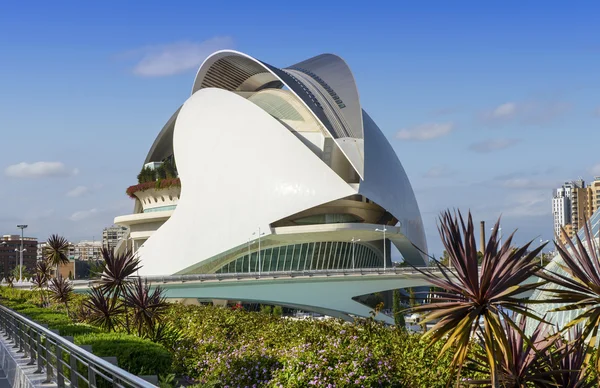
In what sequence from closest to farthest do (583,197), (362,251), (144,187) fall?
1. (362,251)
2. (144,187)
3. (583,197)

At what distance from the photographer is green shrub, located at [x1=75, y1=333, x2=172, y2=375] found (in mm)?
12445

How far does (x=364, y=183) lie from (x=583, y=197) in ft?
433

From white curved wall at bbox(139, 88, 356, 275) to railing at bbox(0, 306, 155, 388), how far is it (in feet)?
115

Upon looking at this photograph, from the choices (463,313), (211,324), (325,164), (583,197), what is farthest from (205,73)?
(583,197)

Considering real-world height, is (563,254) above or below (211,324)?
above

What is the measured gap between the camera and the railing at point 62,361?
6697mm

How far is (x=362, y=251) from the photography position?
201ft

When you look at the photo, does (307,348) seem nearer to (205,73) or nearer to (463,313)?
(463,313)

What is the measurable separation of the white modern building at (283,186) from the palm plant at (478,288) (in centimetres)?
4522

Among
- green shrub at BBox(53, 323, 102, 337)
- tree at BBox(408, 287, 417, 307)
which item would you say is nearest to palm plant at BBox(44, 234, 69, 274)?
tree at BBox(408, 287, 417, 307)

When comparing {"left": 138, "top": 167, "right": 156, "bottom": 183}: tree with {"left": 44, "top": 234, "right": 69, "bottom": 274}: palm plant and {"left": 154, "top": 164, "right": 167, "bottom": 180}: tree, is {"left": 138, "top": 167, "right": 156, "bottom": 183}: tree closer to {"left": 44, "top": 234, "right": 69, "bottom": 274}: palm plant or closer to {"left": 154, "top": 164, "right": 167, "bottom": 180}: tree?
{"left": 154, "top": 164, "right": 167, "bottom": 180}: tree

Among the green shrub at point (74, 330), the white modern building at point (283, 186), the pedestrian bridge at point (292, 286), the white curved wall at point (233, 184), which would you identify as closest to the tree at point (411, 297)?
the pedestrian bridge at point (292, 286)

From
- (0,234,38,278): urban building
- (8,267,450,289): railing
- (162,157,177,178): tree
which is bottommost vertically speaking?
(8,267,450,289): railing

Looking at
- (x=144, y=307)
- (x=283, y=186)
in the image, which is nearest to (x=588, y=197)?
(x=283, y=186)
